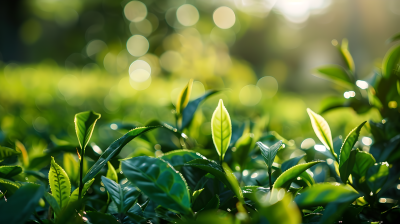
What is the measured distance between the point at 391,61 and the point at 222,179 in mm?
743

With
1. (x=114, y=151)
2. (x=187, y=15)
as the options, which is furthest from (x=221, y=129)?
(x=187, y=15)

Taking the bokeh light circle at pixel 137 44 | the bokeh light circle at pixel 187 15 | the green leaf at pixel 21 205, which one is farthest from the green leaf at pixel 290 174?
the bokeh light circle at pixel 137 44

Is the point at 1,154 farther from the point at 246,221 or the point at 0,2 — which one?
the point at 0,2

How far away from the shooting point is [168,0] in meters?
12.3

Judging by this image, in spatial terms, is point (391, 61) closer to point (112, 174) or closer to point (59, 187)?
point (112, 174)

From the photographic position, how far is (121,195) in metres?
0.64

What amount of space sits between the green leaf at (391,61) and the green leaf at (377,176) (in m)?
0.40

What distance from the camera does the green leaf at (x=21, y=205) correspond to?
47 cm

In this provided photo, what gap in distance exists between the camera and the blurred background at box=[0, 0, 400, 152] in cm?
195

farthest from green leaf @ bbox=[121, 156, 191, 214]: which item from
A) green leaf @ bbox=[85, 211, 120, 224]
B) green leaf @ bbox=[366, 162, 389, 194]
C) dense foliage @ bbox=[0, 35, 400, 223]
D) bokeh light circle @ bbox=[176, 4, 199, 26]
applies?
bokeh light circle @ bbox=[176, 4, 199, 26]

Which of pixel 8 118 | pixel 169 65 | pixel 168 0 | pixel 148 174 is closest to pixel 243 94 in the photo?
pixel 8 118

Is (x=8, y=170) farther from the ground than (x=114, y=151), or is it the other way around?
(x=114, y=151)

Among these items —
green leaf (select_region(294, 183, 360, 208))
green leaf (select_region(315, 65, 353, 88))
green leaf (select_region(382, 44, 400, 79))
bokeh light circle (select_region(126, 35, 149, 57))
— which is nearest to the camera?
green leaf (select_region(294, 183, 360, 208))

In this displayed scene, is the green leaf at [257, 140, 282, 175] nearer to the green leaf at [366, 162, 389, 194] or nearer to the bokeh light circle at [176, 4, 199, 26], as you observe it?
the green leaf at [366, 162, 389, 194]
